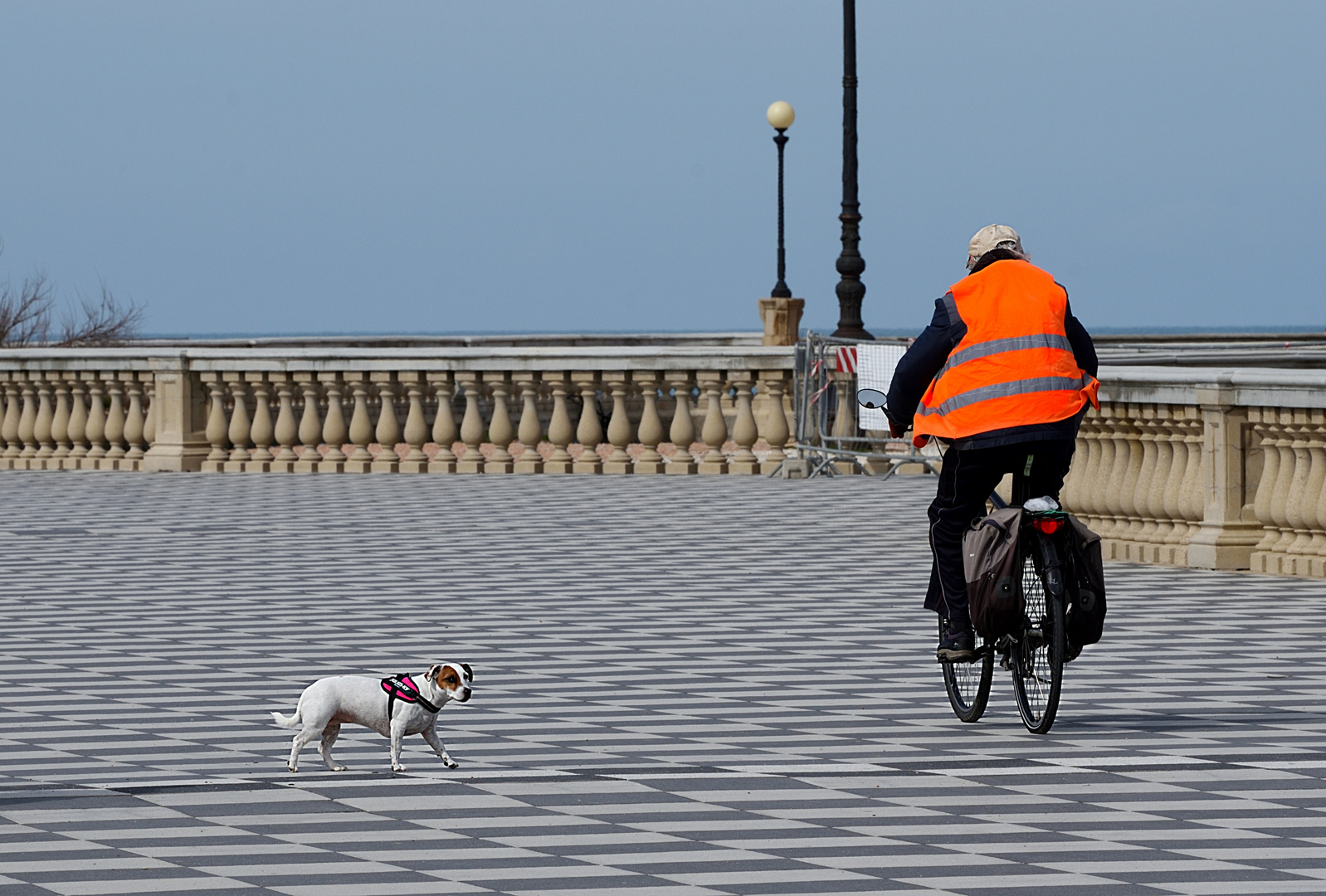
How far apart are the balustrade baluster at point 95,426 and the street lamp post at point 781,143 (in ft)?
58.5

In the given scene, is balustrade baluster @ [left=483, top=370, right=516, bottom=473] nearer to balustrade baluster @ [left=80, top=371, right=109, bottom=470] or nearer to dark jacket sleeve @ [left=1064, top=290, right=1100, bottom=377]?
balustrade baluster @ [left=80, top=371, right=109, bottom=470]

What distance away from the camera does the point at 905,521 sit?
1666 centimetres

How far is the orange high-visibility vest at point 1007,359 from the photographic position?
7.89m

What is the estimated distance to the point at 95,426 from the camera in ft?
74.1

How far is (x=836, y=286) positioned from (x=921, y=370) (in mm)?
20777

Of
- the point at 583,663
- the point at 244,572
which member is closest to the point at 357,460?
the point at 244,572

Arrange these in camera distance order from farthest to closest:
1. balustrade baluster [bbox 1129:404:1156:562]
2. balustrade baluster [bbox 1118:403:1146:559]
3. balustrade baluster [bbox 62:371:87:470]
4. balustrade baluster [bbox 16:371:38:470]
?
balustrade baluster [bbox 16:371:38:470]
balustrade baluster [bbox 62:371:87:470]
balustrade baluster [bbox 1118:403:1146:559]
balustrade baluster [bbox 1129:404:1156:562]

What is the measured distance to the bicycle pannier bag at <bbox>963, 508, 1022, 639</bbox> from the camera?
307 inches

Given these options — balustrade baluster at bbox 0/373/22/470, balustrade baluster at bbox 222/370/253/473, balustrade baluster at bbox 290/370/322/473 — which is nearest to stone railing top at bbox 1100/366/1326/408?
balustrade baluster at bbox 290/370/322/473

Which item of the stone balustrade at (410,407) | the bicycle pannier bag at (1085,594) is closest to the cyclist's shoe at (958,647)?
the bicycle pannier bag at (1085,594)

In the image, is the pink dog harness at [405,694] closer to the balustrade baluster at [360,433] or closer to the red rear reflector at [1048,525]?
the red rear reflector at [1048,525]

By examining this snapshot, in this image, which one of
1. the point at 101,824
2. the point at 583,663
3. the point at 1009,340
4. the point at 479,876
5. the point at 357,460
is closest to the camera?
the point at 479,876

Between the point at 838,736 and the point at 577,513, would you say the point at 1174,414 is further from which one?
the point at 838,736

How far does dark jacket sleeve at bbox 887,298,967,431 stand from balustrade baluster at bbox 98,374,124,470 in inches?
598
